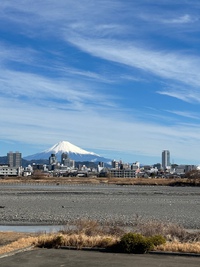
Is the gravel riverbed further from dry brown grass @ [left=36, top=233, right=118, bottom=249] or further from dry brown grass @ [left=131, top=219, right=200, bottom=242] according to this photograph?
dry brown grass @ [left=36, top=233, right=118, bottom=249]

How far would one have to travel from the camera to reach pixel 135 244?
14.0m

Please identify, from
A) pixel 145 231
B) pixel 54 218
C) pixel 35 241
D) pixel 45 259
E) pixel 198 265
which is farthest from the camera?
pixel 54 218

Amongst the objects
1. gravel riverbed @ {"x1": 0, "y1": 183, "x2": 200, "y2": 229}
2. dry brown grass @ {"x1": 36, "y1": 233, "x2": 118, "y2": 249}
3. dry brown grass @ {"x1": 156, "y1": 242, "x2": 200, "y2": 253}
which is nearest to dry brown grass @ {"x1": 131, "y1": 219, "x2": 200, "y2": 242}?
dry brown grass @ {"x1": 156, "y1": 242, "x2": 200, "y2": 253}

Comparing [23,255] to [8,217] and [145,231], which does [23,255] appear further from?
[8,217]

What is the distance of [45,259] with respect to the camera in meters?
13.0

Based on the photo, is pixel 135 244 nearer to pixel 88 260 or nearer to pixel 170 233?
pixel 88 260

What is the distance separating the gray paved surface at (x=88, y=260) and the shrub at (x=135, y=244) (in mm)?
325

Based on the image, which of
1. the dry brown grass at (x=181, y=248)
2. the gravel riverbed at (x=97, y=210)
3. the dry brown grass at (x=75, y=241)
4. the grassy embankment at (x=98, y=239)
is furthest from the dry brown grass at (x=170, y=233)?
the gravel riverbed at (x=97, y=210)

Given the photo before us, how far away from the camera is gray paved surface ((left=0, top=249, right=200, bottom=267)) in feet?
40.3

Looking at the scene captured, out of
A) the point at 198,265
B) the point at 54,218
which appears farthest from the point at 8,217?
the point at 198,265

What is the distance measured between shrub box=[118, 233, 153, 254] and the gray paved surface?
33 centimetres

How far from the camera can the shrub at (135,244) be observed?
13.9 meters

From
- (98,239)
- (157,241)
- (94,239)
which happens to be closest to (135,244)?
(157,241)

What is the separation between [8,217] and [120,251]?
18444mm
